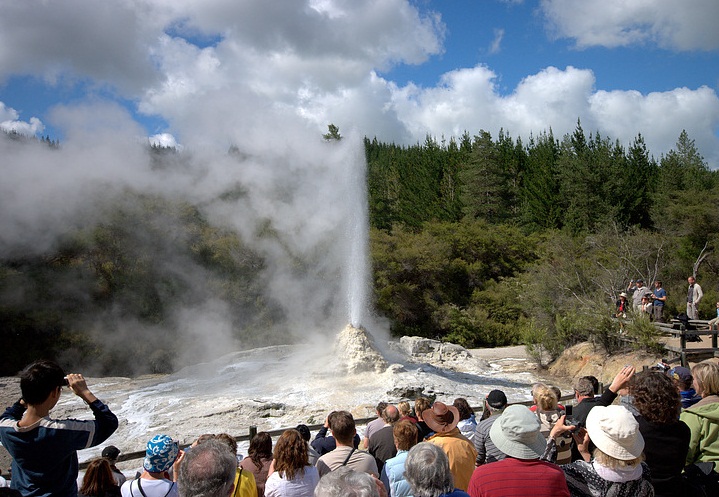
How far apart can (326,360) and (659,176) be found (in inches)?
1304

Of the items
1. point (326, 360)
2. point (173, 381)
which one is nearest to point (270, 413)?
point (326, 360)

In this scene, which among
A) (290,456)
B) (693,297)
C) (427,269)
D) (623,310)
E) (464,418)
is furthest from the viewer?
(427,269)

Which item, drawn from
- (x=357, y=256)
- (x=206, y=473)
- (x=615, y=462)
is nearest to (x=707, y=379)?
(x=615, y=462)

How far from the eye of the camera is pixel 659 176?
119ft

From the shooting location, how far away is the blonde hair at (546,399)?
351 cm

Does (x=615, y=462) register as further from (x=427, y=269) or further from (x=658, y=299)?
(x=427, y=269)

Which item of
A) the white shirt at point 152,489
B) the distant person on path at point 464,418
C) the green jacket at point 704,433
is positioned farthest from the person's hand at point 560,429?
→ the white shirt at point 152,489

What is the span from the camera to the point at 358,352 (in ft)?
35.3

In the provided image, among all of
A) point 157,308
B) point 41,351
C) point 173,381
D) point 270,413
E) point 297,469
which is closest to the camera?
point 297,469

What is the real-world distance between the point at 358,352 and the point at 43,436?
868 cm

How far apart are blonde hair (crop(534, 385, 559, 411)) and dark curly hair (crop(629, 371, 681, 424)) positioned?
2.66ft

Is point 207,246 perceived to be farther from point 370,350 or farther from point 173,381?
point 370,350

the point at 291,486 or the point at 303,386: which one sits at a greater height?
the point at 291,486

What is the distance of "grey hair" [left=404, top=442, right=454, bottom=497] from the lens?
2.17 meters
